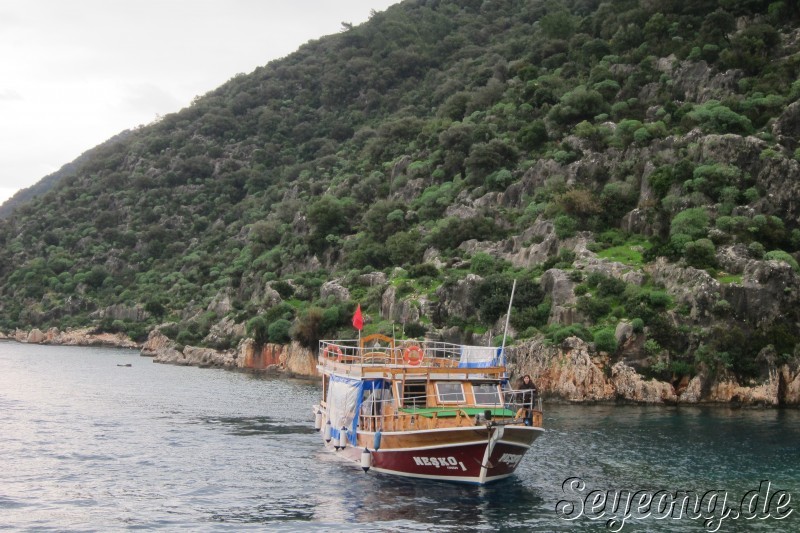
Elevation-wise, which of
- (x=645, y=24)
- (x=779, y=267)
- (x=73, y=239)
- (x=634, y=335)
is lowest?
(x=634, y=335)

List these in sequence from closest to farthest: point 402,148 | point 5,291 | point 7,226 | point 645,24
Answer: point 645,24, point 402,148, point 5,291, point 7,226

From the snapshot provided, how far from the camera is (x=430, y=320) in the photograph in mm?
79062

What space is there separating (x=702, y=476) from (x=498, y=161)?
73124 millimetres

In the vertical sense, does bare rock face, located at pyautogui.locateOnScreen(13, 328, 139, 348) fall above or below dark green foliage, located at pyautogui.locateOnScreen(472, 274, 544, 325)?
below

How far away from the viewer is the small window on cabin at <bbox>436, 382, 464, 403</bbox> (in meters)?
33.6

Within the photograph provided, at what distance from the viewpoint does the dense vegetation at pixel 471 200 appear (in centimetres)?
7162

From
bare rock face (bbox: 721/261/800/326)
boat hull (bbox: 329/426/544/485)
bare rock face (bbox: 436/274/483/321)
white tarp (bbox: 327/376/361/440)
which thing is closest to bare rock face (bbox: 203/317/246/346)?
bare rock face (bbox: 436/274/483/321)

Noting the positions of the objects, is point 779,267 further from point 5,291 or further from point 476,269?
point 5,291

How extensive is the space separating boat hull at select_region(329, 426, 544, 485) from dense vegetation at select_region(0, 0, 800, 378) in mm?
34088

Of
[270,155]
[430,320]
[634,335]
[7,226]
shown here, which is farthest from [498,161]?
[7,226]

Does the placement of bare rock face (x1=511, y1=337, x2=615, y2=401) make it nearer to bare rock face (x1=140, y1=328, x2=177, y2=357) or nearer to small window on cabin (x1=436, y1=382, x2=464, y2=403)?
small window on cabin (x1=436, y1=382, x2=464, y2=403)

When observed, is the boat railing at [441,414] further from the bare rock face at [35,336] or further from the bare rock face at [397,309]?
the bare rock face at [35,336]

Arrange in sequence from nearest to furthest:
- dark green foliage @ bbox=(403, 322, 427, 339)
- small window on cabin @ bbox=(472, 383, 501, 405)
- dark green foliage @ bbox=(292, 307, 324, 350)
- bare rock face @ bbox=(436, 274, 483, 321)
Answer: small window on cabin @ bbox=(472, 383, 501, 405) < bare rock face @ bbox=(436, 274, 483, 321) < dark green foliage @ bbox=(403, 322, 427, 339) < dark green foliage @ bbox=(292, 307, 324, 350)

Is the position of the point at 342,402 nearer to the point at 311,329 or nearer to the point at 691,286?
the point at 691,286
